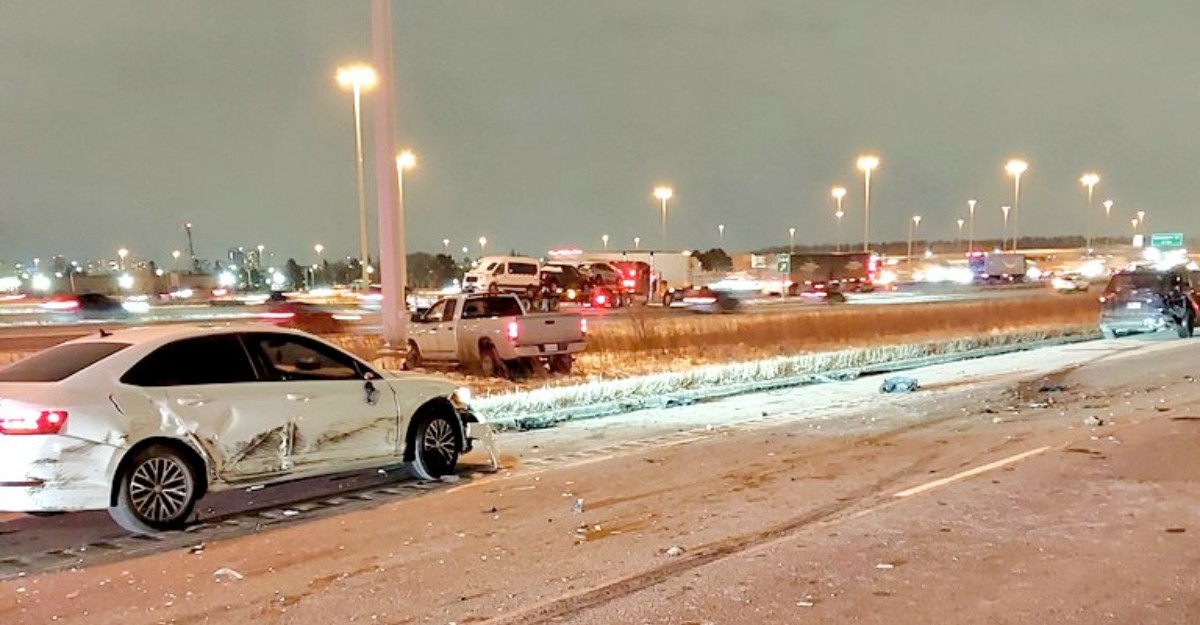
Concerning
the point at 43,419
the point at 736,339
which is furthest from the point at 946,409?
the point at 736,339

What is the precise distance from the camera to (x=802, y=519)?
855 cm

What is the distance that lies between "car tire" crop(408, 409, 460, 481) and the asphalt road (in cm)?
27

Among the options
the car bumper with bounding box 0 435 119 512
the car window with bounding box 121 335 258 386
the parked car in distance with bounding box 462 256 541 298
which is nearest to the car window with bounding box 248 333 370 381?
the car window with bounding box 121 335 258 386

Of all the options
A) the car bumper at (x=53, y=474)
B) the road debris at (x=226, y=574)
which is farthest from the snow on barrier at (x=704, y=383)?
the road debris at (x=226, y=574)

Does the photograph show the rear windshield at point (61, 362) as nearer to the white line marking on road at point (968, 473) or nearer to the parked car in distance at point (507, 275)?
the white line marking on road at point (968, 473)

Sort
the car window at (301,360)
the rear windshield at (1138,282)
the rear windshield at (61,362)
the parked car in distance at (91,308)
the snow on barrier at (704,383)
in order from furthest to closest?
the parked car in distance at (91,308) < the rear windshield at (1138,282) < the snow on barrier at (704,383) < the car window at (301,360) < the rear windshield at (61,362)

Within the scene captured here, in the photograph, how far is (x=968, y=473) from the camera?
10344 millimetres

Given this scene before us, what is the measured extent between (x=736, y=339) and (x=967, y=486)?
19.1 meters

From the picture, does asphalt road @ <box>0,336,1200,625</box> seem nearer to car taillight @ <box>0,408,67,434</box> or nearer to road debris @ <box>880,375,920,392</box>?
car taillight @ <box>0,408,67,434</box>

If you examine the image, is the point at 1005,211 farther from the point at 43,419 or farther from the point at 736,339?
the point at 43,419

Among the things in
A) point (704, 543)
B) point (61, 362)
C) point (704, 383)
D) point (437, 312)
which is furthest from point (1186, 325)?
point (61, 362)

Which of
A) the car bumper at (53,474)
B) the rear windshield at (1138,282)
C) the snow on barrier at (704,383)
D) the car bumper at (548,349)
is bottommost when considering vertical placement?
the snow on barrier at (704,383)

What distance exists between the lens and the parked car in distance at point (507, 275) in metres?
47.9

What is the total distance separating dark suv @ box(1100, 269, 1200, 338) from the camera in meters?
28.4
